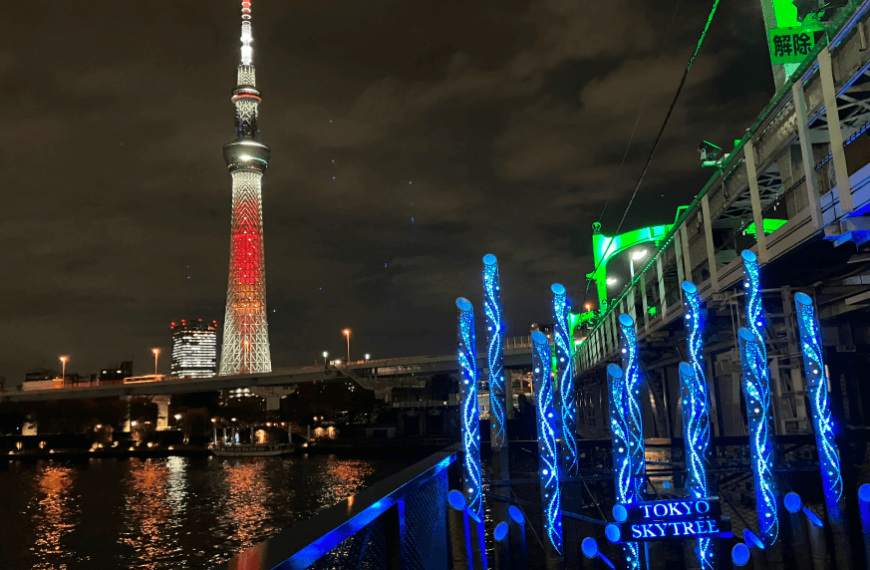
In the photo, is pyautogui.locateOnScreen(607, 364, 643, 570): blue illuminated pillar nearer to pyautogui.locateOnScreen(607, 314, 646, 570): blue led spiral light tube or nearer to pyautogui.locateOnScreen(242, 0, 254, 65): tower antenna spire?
pyautogui.locateOnScreen(607, 314, 646, 570): blue led spiral light tube

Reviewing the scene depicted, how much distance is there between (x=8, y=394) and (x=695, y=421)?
136604 mm

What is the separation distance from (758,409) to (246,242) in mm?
159171

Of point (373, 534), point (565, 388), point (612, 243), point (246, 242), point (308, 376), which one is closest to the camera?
point (373, 534)

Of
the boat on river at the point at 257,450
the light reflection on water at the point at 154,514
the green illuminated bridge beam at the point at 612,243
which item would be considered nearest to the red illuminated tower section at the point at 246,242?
the boat on river at the point at 257,450

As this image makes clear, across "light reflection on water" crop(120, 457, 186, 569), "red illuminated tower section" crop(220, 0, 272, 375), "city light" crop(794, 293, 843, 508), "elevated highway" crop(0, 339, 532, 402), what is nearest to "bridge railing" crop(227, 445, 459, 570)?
"city light" crop(794, 293, 843, 508)

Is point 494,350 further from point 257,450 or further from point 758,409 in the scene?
point 257,450

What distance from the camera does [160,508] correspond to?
1898 inches

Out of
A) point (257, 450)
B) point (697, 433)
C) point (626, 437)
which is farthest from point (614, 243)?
point (626, 437)

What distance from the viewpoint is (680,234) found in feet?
52.0

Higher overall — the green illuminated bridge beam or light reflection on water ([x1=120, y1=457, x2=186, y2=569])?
the green illuminated bridge beam

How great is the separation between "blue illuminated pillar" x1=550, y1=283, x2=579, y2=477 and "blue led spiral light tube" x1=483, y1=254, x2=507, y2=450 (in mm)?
940

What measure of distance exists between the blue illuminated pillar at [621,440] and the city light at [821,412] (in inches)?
101

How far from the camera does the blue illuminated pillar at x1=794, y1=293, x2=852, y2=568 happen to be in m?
9.54

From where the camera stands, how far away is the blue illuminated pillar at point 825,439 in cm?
954
